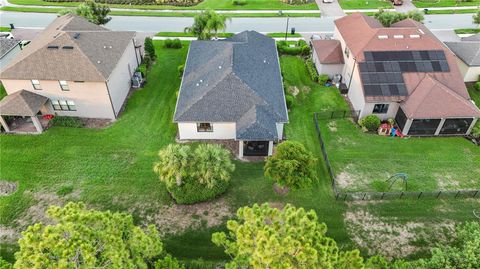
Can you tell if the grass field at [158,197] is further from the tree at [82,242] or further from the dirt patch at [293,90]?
the tree at [82,242]

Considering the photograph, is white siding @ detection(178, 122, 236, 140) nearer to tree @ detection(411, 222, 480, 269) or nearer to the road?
tree @ detection(411, 222, 480, 269)

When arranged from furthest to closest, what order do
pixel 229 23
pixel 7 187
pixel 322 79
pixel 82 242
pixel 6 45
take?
1. pixel 229 23
2. pixel 322 79
3. pixel 6 45
4. pixel 7 187
5. pixel 82 242

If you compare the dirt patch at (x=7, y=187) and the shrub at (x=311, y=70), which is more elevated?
the shrub at (x=311, y=70)

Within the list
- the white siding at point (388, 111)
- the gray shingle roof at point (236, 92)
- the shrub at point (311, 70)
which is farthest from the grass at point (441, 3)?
the gray shingle roof at point (236, 92)

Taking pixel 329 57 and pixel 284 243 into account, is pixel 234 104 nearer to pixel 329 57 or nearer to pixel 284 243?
pixel 329 57

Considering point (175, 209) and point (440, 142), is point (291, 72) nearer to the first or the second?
point (440, 142)

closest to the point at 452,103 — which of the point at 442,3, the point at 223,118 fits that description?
the point at 223,118

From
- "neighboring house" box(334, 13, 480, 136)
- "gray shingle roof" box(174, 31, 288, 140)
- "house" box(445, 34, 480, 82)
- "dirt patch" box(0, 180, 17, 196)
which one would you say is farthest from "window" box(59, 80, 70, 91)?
"house" box(445, 34, 480, 82)

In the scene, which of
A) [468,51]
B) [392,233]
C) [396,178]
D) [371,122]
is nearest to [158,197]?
[392,233]
